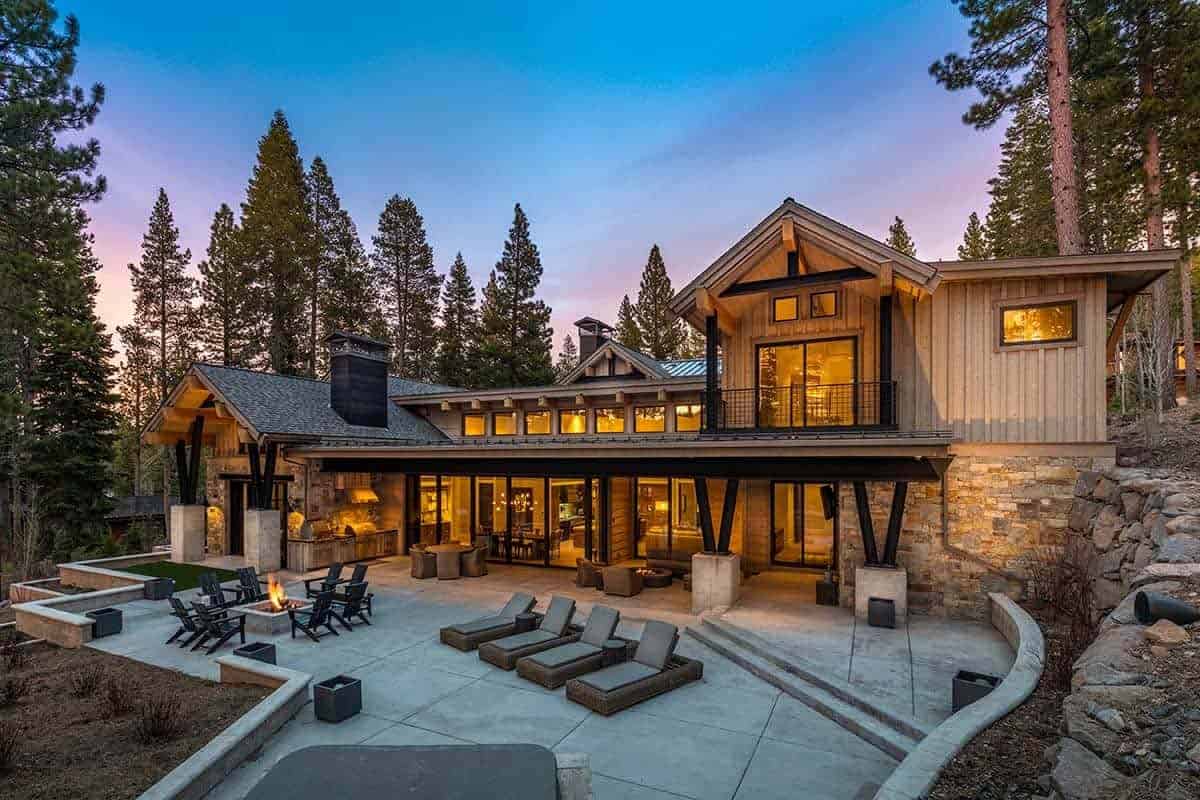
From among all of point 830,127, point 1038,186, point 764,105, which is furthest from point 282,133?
point 1038,186

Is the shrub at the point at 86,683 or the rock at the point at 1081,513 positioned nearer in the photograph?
the shrub at the point at 86,683

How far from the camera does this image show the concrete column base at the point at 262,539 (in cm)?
1554

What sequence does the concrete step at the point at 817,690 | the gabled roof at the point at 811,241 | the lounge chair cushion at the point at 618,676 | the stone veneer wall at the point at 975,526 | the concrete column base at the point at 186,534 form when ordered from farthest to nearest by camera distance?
1. the concrete column base at the point at 186,534
2. the gabled roof at the point at 811,241
3. the stone veneer wall at the point at 975,526
4. the lounge chair cushion at the point at 618,676
5. the concrete step at the point at 817,690

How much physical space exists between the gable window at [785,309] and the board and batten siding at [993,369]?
2.09 m

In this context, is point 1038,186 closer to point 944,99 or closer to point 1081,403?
point 944,99

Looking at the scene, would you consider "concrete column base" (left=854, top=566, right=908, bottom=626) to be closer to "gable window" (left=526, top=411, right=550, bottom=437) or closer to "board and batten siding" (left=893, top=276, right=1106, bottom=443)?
"board and batten siding" (left=893, top=276, right=1106, bottom=443)

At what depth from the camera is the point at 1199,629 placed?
4492mm

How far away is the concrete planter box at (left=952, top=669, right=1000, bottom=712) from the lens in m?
6.09

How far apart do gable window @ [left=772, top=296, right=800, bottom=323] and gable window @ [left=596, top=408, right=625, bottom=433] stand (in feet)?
19.5

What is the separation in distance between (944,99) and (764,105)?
49.4ft

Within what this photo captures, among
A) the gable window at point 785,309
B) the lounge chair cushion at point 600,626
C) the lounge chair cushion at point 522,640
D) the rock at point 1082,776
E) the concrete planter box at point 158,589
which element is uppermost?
the gable window at point 785,309

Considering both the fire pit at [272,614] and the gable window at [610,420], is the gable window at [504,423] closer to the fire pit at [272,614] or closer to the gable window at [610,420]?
the gable window at [610,420]

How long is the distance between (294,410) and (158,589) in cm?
583

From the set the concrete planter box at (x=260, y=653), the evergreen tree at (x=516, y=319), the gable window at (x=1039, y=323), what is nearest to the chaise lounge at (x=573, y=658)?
the concrete planter box at (x=260, y=653)
